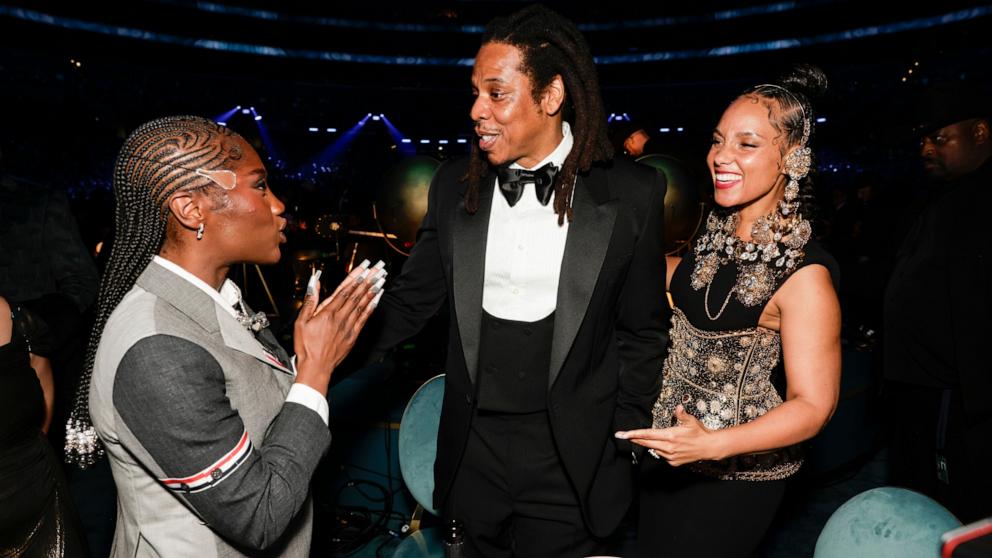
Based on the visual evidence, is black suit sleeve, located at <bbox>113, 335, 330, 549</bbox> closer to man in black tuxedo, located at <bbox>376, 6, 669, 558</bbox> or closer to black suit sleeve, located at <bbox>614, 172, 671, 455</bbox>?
man in black tuxedo, located at <bbox>376, 6, 669, 558</bbox>

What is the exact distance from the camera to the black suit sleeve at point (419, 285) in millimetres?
2125

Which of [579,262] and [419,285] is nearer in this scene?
[579,262]

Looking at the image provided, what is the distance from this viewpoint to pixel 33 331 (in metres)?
2.08

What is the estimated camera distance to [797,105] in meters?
1.87

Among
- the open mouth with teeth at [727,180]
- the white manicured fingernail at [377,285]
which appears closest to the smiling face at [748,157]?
the open mouth with teeth at [727,180]

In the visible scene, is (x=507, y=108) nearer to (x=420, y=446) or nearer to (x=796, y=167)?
(x=796, y=167)

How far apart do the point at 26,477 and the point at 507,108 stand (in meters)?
1.95

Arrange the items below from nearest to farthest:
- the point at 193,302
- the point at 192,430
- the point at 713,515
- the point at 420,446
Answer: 1. the point at 192,430
2. the point at 193,302
3. the point at 713,515
4. the point at 420,446

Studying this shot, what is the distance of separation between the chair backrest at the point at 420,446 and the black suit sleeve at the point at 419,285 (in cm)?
45

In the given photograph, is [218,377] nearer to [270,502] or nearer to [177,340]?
[177,340]

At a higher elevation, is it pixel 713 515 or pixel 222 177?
pixel 222 177

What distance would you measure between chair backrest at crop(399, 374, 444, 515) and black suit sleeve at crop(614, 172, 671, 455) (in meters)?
0.83

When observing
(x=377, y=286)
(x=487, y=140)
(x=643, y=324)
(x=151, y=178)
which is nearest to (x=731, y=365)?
(x=643, y=324)

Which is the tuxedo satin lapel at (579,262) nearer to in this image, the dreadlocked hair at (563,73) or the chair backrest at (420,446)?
the dreadlocked hair at (563,73)
